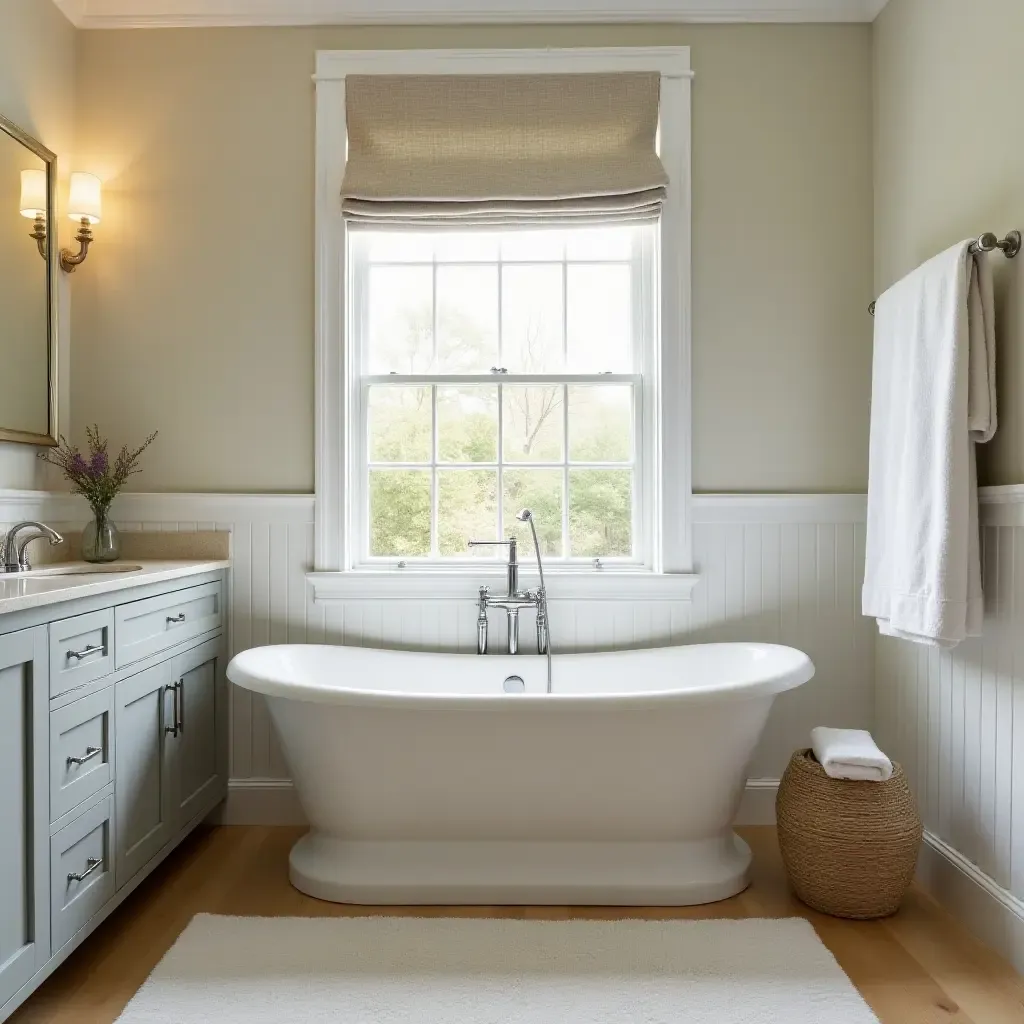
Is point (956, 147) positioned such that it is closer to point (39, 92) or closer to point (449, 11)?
point (449, 11)

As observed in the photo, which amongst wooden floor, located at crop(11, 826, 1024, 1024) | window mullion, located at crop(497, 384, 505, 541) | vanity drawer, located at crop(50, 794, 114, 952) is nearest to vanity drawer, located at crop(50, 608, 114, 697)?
vanity drawer, located at crop(50, 794, 114, 952)

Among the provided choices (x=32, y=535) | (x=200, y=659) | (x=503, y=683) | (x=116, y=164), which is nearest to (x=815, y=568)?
(x=503, y=683)

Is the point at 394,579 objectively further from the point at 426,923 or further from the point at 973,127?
the point at 973,127

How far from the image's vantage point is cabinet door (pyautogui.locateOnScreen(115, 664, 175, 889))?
6.75ft

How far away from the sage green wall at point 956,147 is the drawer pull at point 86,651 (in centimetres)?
228

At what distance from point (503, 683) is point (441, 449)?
848 millimetres

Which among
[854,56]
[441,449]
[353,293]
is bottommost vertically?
[441,449]

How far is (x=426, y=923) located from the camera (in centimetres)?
210

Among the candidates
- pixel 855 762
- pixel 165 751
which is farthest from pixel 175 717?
pixel 855 762

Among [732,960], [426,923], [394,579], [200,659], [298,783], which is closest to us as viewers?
[732,960]

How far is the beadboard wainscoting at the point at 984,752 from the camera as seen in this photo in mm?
1991

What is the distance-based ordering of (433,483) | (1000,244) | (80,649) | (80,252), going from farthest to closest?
(433,483) < (80,252) < (1000,244) < (80,649)

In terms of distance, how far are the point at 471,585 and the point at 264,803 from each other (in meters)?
1.03

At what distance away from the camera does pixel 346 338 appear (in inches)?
111
